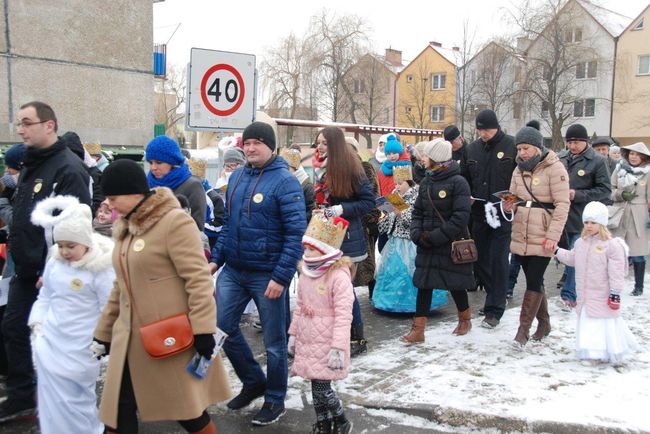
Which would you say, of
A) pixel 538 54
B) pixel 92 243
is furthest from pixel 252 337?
pixel 538 54

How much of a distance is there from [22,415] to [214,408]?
136cm

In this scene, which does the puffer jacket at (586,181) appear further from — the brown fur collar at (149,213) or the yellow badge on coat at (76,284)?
the yellow badge on coat at (76,284)

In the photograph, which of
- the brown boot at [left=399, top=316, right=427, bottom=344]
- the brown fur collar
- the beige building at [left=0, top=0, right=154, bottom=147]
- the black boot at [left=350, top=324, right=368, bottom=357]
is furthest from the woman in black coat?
the beige building at [left=0, top=0, right=154, bottom=147]

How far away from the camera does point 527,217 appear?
5797 millimetres

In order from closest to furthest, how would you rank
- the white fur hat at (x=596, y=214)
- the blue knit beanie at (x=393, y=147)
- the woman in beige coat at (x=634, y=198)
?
the white fur hat at (x=596, y=214)
the blue knit beanie at (x=393, y=147)
the woman in beige coat at (x=634, y=198)

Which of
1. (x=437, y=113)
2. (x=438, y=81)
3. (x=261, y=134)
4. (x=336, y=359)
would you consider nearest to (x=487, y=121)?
(x=261, y=134)

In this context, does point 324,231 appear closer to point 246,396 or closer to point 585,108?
point 246,396

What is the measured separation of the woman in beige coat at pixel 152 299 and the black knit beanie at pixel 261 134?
1.16 meters

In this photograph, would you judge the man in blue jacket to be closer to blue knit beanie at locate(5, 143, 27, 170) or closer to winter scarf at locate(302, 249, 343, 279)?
winter scarf at locate(302, 249, 343, 279)

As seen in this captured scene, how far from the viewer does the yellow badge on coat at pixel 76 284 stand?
3748mm

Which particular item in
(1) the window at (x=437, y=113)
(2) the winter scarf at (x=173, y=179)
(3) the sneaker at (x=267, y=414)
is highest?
(1) the window at (x=437, y=113)

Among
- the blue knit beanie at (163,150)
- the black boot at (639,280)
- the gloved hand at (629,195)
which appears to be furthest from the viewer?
the gloved hand at (629,195)

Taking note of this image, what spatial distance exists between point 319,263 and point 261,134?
983 millimetres

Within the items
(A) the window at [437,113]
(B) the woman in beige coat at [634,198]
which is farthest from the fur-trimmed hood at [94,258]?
(A) the window at [437,113]
